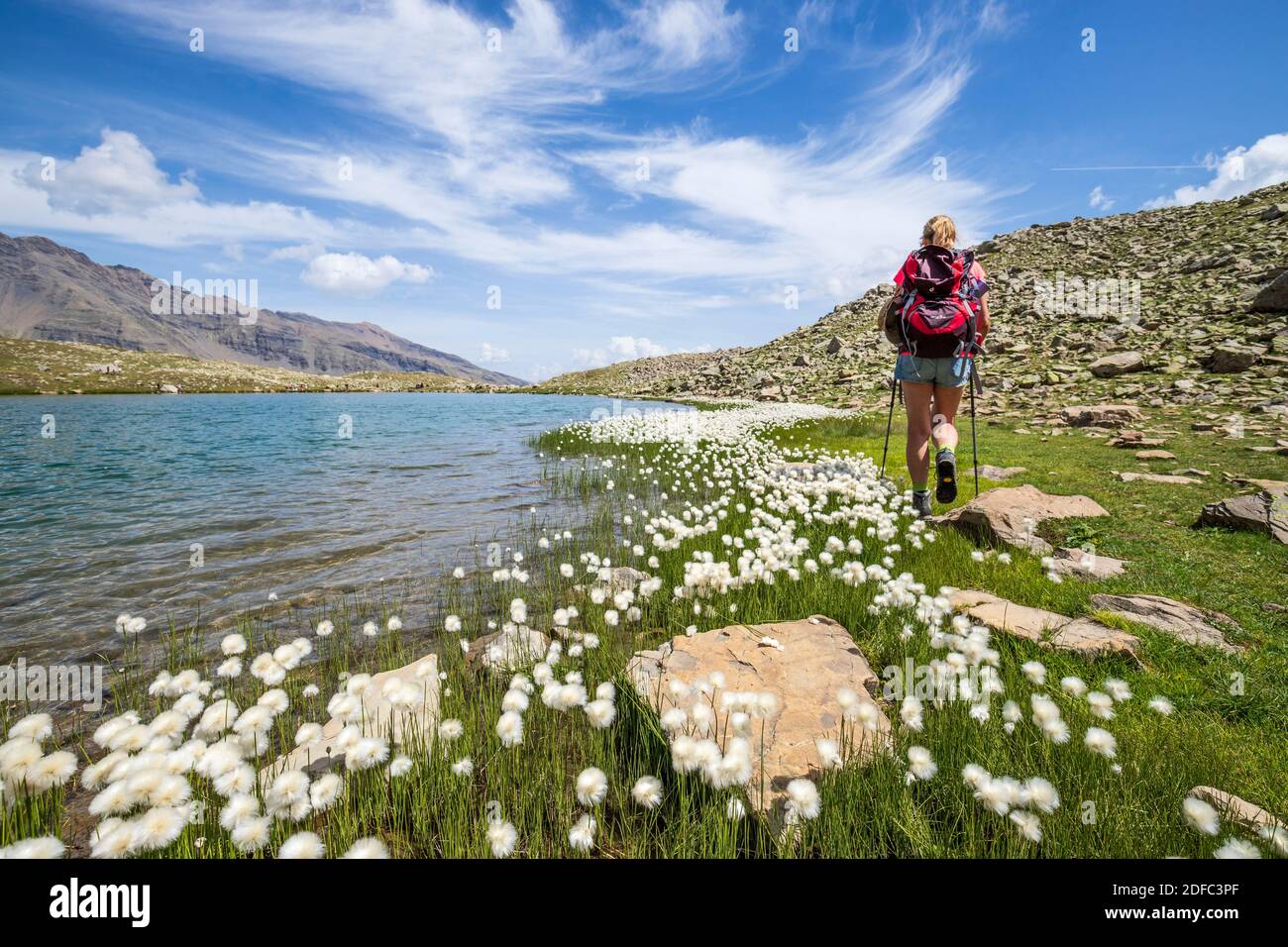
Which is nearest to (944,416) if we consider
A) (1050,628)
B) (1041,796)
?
(1050,628)

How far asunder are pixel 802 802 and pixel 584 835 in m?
1.03

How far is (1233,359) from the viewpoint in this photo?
21.3 m

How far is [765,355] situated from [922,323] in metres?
65.6

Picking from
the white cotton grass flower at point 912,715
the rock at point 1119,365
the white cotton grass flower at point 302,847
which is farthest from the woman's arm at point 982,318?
the rock at point 1119,365

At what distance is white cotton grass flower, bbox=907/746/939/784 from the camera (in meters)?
2.66

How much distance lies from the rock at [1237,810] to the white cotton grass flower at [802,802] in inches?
70.9

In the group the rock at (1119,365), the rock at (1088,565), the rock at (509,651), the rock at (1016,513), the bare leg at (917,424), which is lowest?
the rock at (509,651)

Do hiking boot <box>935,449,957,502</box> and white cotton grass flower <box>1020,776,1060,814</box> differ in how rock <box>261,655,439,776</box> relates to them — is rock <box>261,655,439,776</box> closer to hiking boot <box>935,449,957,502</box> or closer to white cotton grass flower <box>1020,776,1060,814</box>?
white cotton grass flower <box>1020,776,1060,814</box>

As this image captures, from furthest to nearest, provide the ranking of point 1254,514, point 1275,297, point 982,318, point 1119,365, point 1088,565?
1. point 1275,297
2. point 1119,365
3. point 982,318
4. point 1254,514
5. point 1088,565

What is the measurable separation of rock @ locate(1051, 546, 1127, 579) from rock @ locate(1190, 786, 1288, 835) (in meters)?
4.09

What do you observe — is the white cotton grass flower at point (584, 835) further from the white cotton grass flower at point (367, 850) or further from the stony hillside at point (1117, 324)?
the stony hillside at point (1117, 324)

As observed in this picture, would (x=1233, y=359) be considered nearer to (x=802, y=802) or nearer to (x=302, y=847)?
(x=802, y=802)

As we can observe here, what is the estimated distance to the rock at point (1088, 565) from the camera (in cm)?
594
